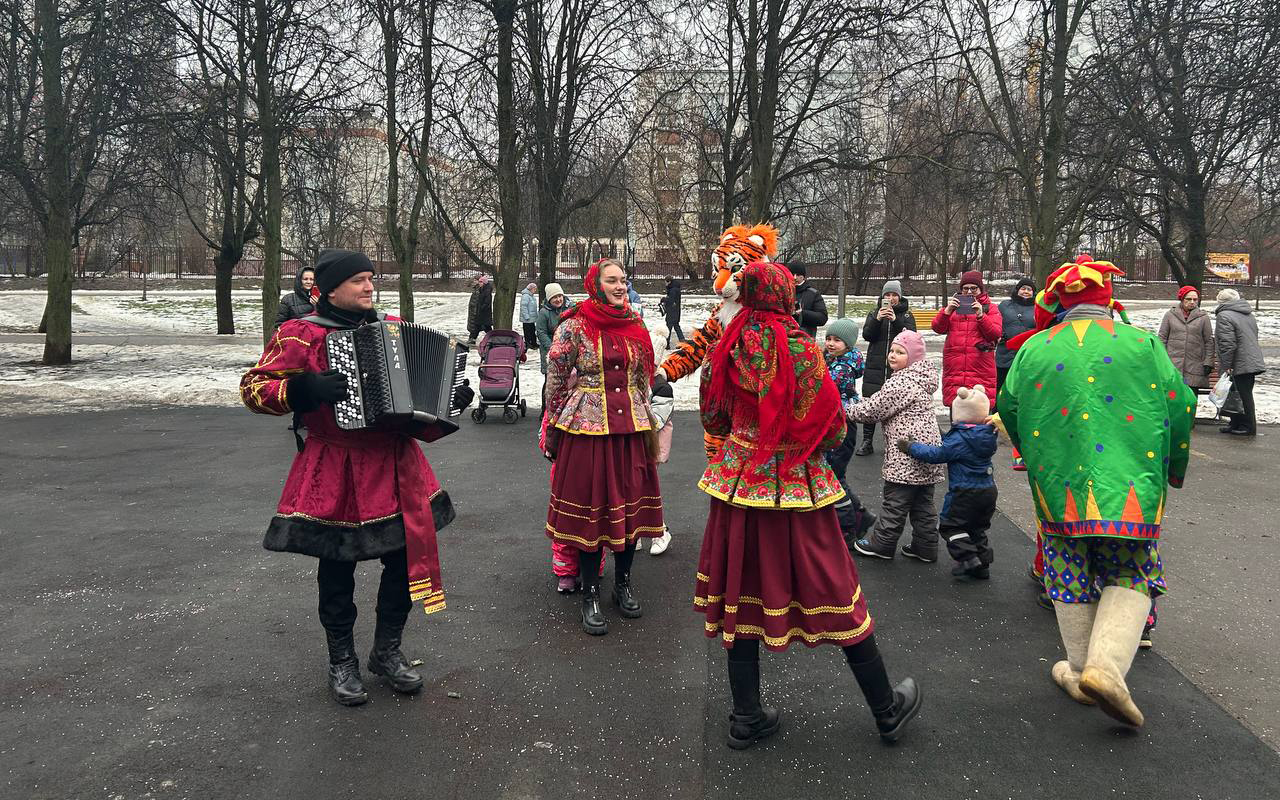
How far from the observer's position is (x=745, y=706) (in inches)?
131

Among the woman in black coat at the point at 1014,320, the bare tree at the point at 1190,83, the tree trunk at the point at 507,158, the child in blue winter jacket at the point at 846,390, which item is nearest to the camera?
the child in blue winter jacket at the point at 846,390

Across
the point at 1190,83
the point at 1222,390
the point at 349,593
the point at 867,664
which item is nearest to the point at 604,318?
the point at 349,593

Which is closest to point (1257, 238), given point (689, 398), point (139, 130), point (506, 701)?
point (689, 398)

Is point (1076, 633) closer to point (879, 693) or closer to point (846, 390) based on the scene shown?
point (879, 693)

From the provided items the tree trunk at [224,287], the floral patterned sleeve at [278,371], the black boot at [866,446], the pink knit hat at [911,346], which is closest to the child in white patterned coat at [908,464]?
the pink knit hat at [911,346]

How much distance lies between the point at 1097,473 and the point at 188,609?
450 centimetres

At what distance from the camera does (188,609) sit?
15.4 ft

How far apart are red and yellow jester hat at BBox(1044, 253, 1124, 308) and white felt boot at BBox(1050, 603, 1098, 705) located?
4.15 ft

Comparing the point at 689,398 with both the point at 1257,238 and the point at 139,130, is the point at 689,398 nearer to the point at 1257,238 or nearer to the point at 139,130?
the point at 139,130

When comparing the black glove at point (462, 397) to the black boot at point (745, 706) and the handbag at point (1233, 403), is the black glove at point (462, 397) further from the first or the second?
the handbag at point (1233, 403)

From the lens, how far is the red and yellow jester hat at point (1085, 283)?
3.63 m

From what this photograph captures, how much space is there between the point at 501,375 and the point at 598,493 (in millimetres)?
6795

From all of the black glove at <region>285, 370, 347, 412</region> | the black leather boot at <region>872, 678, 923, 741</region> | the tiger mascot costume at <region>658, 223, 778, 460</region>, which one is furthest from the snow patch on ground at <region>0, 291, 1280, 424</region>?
the black glove at <region>285, 370, 347, 412</region>

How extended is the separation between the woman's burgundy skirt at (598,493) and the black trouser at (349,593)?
3.46 ft
